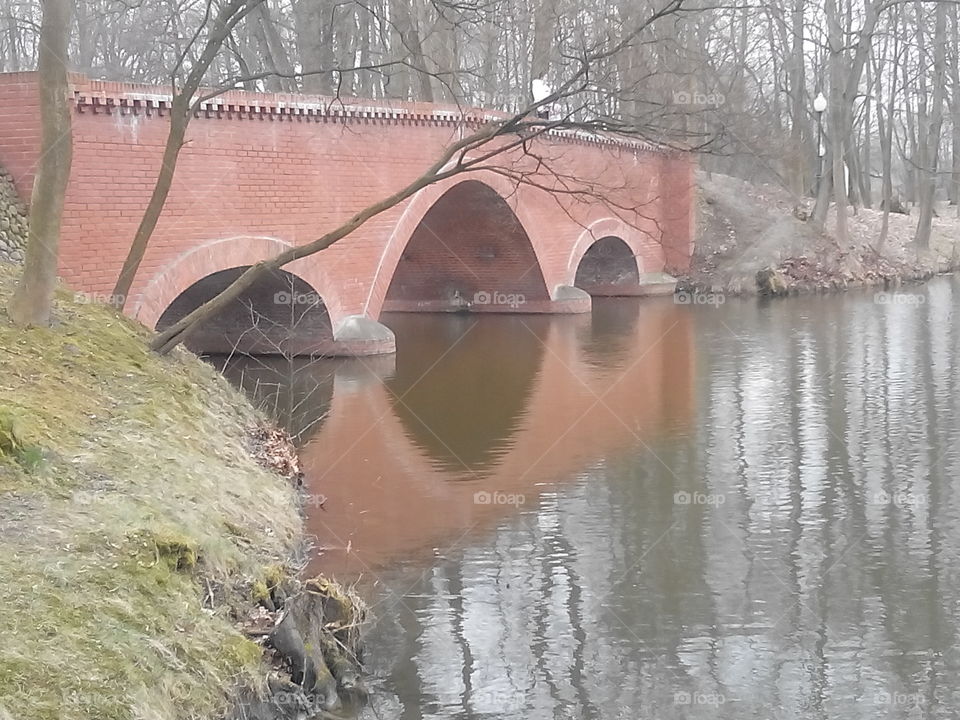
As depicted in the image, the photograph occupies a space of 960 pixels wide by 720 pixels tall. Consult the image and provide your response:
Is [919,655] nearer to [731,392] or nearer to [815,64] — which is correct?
[731,392]

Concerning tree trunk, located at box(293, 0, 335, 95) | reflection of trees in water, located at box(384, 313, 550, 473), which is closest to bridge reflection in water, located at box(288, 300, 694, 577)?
reflection of trees in water, located at box(384, 313, 550, 473)

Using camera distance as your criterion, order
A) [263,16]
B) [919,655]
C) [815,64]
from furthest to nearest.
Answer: [815,64], [263,16], [919,655]

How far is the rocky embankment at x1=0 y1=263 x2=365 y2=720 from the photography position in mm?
4219

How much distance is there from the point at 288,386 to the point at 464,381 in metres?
2.30

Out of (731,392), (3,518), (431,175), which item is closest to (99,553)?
(3,518)

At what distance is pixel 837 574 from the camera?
741 cm

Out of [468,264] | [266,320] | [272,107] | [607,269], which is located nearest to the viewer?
[272,107]

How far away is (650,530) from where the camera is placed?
27.5 feet

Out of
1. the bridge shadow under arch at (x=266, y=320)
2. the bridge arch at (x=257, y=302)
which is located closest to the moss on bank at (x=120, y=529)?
the bridge arch at (x=257, y=302)

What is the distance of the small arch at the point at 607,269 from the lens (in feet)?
85.6

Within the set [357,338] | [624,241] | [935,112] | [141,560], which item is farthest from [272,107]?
[935,112]

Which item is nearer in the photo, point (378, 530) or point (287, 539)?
point (287, 539)

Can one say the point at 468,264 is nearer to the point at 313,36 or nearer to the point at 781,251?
the point at 313,36

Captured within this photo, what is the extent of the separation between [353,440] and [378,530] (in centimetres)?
318
